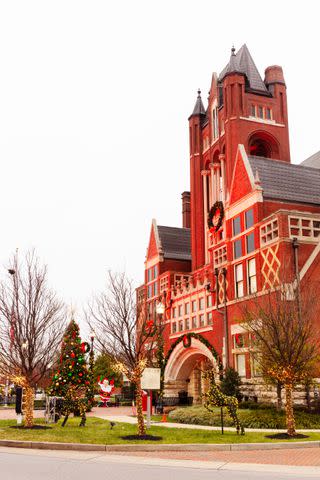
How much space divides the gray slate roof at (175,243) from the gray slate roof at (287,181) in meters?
22.3

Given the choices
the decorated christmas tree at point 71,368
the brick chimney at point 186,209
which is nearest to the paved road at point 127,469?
the decorated christmas tree at point 71,368

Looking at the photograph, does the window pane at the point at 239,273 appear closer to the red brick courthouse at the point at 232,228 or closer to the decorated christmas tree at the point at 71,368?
the red brick courthouse at the point at 232,228

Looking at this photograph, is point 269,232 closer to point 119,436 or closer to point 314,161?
point 119,436

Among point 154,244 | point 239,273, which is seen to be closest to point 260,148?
point 154,244

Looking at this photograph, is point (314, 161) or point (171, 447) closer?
point (171, 447)

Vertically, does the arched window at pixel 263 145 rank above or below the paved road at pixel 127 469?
above

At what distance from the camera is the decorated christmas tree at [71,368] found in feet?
87.6

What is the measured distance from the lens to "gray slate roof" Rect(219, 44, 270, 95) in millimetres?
52787

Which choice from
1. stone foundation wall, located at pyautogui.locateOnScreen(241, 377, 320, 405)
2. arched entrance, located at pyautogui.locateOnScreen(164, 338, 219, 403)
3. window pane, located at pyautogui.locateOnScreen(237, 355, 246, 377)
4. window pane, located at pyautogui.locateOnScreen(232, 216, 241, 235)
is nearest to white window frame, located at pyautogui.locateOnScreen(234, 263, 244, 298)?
window pane, located at pyautogui.locateOnScreen(232, 216, 241, 235)

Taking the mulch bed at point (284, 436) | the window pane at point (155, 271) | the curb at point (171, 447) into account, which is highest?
the window pane at point (155, 271)

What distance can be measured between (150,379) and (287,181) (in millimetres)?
22007

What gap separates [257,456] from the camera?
1492 centimetres

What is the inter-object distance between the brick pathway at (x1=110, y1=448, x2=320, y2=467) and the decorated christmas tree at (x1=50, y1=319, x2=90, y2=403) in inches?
449

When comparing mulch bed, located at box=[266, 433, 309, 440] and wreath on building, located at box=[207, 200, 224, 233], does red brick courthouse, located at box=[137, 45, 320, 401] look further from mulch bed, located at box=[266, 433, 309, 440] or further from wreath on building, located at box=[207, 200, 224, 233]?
mulch bed, located at box=[266, 433, 309, 440]
